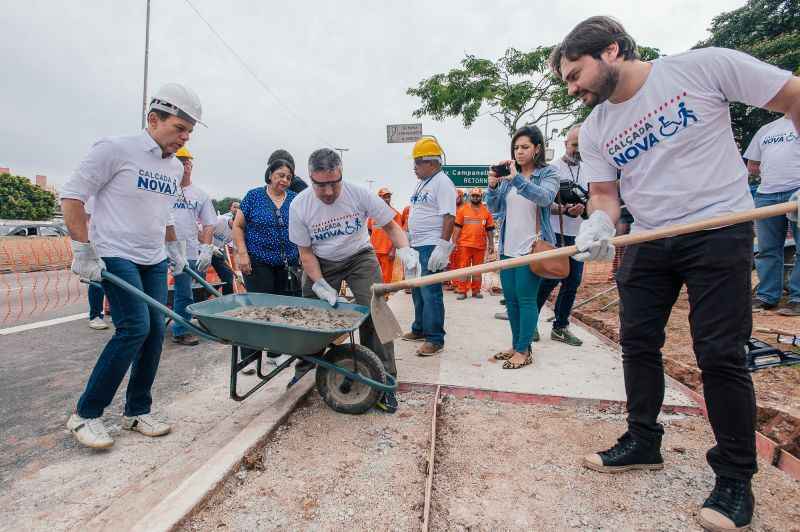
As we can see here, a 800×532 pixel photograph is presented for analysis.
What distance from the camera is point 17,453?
2.35 metres

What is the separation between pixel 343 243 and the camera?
3.02 meters

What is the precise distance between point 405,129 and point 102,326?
755cm

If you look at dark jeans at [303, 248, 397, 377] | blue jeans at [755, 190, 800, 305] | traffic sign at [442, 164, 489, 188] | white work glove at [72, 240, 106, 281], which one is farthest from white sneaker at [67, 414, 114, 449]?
traffic sign at [442, 164, 489, 188]

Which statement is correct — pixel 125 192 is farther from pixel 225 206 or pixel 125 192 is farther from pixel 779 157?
pixel 225 206

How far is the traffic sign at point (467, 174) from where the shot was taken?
14539 mm

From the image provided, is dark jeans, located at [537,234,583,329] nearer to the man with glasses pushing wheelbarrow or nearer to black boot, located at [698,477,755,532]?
the man with glasses pushing wheelbarrow

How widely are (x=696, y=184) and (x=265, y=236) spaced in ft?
9.92

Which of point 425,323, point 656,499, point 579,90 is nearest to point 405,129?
point 425,323

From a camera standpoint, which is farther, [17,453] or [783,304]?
[783,304]

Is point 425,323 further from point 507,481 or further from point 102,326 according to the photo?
point 102,326

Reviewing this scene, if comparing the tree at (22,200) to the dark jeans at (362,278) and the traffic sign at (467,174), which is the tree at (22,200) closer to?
the traffic sign at (467,174)

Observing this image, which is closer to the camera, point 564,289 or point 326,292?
point 326,292

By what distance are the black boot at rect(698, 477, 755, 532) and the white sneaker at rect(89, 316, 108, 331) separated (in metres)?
5.90

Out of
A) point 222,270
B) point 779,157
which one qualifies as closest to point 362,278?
point 222,270
